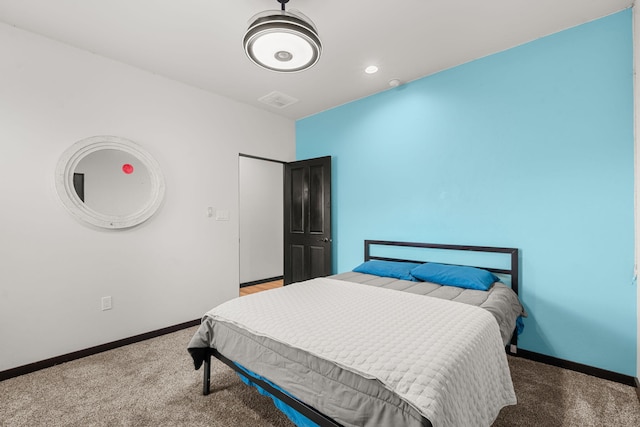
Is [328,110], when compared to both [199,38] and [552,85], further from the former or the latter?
[552,85]

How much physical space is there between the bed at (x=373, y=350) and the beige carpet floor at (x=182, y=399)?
0.23m

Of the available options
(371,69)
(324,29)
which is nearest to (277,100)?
(371,69)

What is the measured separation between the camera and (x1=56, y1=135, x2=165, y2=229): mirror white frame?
8.19 feet

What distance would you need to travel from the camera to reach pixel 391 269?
2938mm

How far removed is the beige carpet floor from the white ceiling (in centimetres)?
271

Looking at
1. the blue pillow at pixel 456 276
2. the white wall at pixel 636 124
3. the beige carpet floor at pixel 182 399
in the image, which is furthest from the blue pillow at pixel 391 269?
the white wall at pixel 636 124

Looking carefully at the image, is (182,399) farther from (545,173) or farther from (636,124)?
(636,124)

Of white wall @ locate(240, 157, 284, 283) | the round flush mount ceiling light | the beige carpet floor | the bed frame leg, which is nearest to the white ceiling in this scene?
the round flush mount ceiling light

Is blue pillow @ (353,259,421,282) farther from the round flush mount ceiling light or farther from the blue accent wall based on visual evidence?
the round flush mount ceiling light

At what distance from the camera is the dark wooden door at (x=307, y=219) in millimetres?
3943

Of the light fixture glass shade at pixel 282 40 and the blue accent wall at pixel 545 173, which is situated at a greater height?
the light fixture glass shade at pixel 282 40

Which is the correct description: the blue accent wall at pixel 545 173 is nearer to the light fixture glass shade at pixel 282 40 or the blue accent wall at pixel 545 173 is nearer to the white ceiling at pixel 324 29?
the white ceiling at pixel 324 29

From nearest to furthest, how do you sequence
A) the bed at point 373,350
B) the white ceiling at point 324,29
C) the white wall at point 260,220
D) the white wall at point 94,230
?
the bed at point 373,350 < the white ceiling at point 324,29 < the white wall at point 94,230 < the white wall at point 260,220

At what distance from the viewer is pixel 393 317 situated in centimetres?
174
